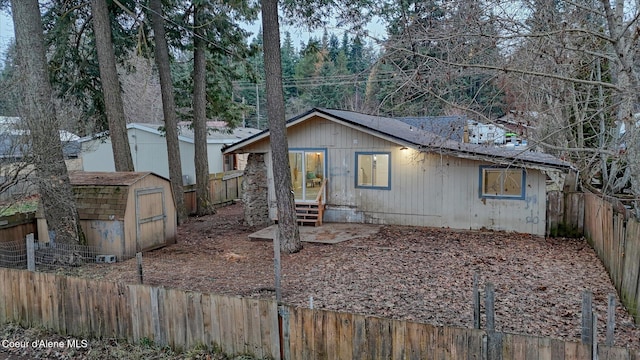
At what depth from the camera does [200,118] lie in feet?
51.2

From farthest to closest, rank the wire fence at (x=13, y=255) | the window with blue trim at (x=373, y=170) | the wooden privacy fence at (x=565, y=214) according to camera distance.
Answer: the window with blue trim at (x=373, y=170) → the wooden privacy fence at (x=565, y=214) → the wire fence at (x=13, y=255)

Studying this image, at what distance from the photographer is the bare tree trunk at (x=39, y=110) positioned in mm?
7992

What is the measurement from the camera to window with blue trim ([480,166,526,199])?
37.1 feet

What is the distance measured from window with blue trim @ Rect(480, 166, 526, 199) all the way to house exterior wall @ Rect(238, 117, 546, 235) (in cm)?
13

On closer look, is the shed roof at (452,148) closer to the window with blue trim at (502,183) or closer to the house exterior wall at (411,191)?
the house exterior wall at (411,191)

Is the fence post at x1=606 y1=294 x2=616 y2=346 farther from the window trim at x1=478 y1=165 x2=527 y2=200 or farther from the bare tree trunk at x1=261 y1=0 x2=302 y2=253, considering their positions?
the window trim at x1=478 y1=165 x2=527 y2=200

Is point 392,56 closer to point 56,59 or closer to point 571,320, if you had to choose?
point 571,320

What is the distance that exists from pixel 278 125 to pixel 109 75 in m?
4.92

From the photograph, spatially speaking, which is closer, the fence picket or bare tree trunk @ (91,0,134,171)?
the fence picket

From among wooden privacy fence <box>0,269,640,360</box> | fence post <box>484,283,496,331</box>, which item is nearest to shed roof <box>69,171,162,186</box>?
wooden privacy fence <box>0,269,640,360</box>

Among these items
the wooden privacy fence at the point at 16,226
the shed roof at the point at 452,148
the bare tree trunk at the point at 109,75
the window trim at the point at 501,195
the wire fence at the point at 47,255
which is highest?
the bare tree trunk at the point at 109,75

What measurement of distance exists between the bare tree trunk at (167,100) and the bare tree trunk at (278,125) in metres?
5.66

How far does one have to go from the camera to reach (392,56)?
677 centimetres

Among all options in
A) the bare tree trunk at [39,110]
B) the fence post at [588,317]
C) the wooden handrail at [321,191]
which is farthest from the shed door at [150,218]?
the fence post at [588,317]
